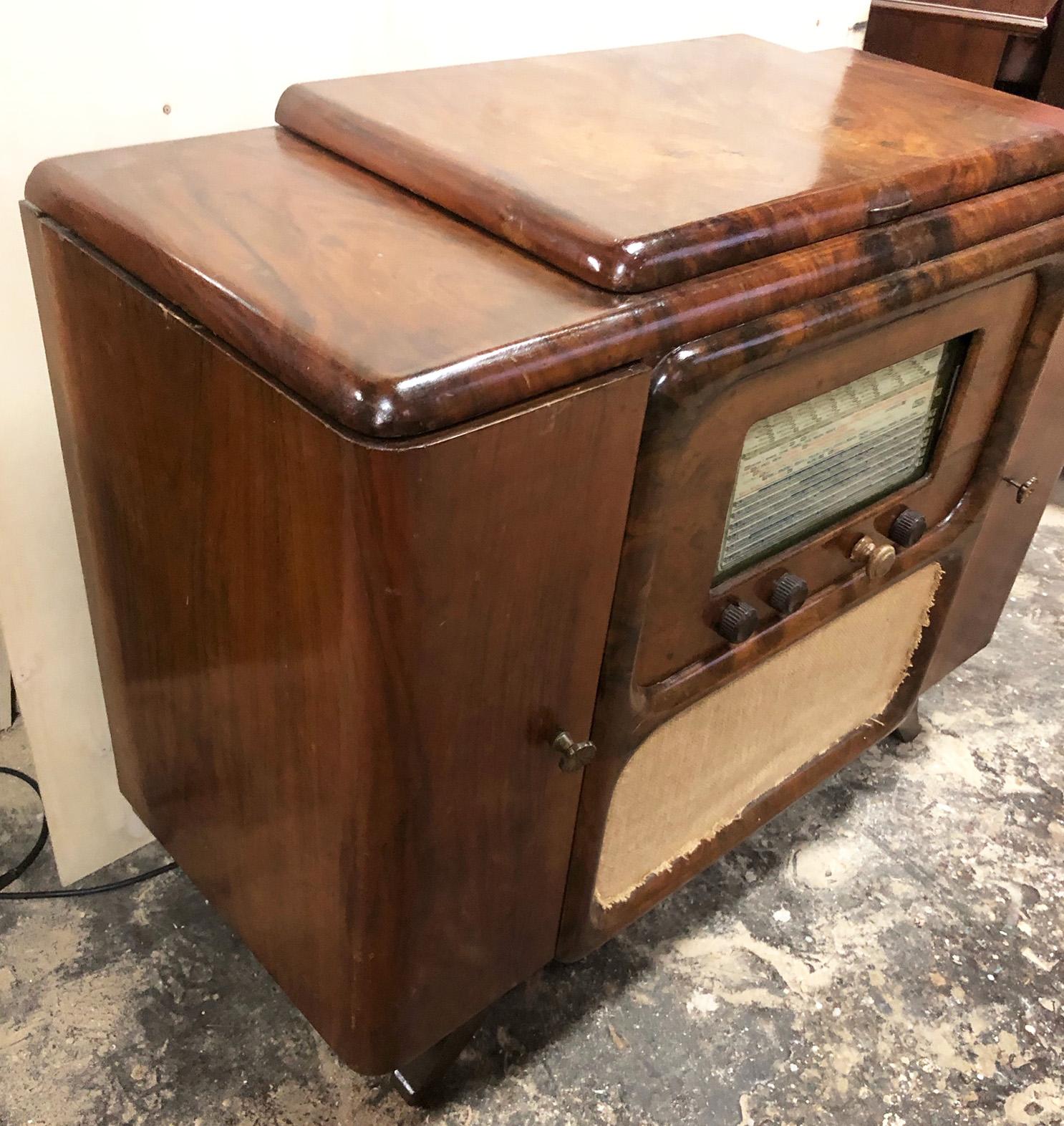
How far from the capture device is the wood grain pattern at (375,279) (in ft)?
1.66

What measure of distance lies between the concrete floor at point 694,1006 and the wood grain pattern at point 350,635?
0.17 m

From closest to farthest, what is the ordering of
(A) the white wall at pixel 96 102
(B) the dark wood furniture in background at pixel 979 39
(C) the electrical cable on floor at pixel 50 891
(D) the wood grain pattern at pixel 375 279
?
(D) the wood grain pattern at pixel 375 279 → (A) the white wall at pixel 96 102 → (C) the electrical cable on floor at pixel 50 891 → (B) the dark wood furniture in background at pixel 979 39

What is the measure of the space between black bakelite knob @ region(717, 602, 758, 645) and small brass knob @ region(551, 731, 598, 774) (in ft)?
0.45

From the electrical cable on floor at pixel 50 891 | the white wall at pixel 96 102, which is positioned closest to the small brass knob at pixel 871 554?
the white wall at pixel 96 102

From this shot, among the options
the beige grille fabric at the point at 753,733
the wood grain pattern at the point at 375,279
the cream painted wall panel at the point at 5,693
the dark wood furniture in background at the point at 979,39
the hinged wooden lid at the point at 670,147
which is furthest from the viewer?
the dark wood furniture in background at the point at 979,39

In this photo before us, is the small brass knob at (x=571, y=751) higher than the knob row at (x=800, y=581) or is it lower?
lower

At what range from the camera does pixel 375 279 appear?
1.87 ft

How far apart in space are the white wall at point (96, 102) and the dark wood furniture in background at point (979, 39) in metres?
0.37

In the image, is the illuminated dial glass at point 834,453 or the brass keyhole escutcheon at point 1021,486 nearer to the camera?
the illuminated dial glass at point 834,453

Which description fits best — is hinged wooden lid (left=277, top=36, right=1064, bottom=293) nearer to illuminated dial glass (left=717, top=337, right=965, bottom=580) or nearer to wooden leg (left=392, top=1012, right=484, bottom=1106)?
illuminated dial glass (left=717, top=337, right=965, bottom=580)

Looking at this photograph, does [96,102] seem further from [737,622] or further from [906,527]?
[906,527]

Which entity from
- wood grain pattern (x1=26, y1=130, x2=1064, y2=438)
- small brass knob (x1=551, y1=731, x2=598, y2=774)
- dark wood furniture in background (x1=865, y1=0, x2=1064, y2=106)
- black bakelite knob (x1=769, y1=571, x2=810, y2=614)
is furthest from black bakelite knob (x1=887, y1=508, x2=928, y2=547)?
dark wood furniture in background (x1=865, y1=0, x2=1064, y2=106)

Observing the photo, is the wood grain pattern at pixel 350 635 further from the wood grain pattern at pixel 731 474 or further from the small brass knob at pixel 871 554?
the small brass knob at pixel 871 554

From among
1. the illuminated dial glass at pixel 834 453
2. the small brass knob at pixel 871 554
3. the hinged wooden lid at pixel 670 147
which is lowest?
the small brass knob at pixel 871 554
